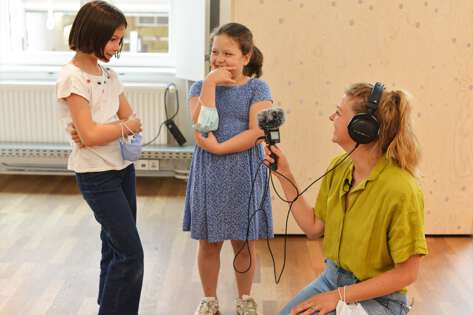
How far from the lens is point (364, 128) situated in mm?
1617

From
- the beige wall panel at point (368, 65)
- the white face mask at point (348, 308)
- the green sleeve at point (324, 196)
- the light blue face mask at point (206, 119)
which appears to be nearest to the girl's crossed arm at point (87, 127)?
the light blue face mask at point (206, 119)

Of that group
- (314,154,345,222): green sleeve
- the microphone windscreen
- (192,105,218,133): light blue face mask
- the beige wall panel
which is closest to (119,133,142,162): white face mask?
(192,105,218,133): light blue face mask

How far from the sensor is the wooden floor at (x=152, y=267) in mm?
2691

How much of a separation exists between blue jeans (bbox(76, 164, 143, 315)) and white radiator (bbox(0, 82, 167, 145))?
6.92 ft

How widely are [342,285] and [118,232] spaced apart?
2.65 ft

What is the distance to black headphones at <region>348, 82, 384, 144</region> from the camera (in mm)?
1614

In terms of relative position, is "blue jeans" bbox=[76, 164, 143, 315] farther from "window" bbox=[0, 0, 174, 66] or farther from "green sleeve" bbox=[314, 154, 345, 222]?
"window" bbox=[0, 0, 174, 66]

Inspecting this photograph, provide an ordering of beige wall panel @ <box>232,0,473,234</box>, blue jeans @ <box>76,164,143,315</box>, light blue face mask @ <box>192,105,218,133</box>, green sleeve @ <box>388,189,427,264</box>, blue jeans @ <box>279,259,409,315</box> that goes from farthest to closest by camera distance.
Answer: beige wall panel @ <box>232,0,473,234</box> < light blue face mask @ <box>192,105,218,133</box> < blue jeans @ <box>76,164,143,315</box> < blue jeans @ <box>279,259,409,315</box> < green sleeve @ <box>388,189,427,264</box>

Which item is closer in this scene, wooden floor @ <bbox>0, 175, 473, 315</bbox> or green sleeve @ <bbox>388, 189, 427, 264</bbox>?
green sleeve @ <bbox>388, 189, 427, 264</bbox>

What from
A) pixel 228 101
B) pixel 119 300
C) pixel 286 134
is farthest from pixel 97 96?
pixel 286 134

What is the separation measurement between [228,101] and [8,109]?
2.61 meters

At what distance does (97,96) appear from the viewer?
2.09 m

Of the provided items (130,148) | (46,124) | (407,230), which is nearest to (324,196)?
(407,230)

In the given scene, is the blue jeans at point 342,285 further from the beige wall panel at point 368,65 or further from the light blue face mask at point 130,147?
the beige wall panel at point 368,65
